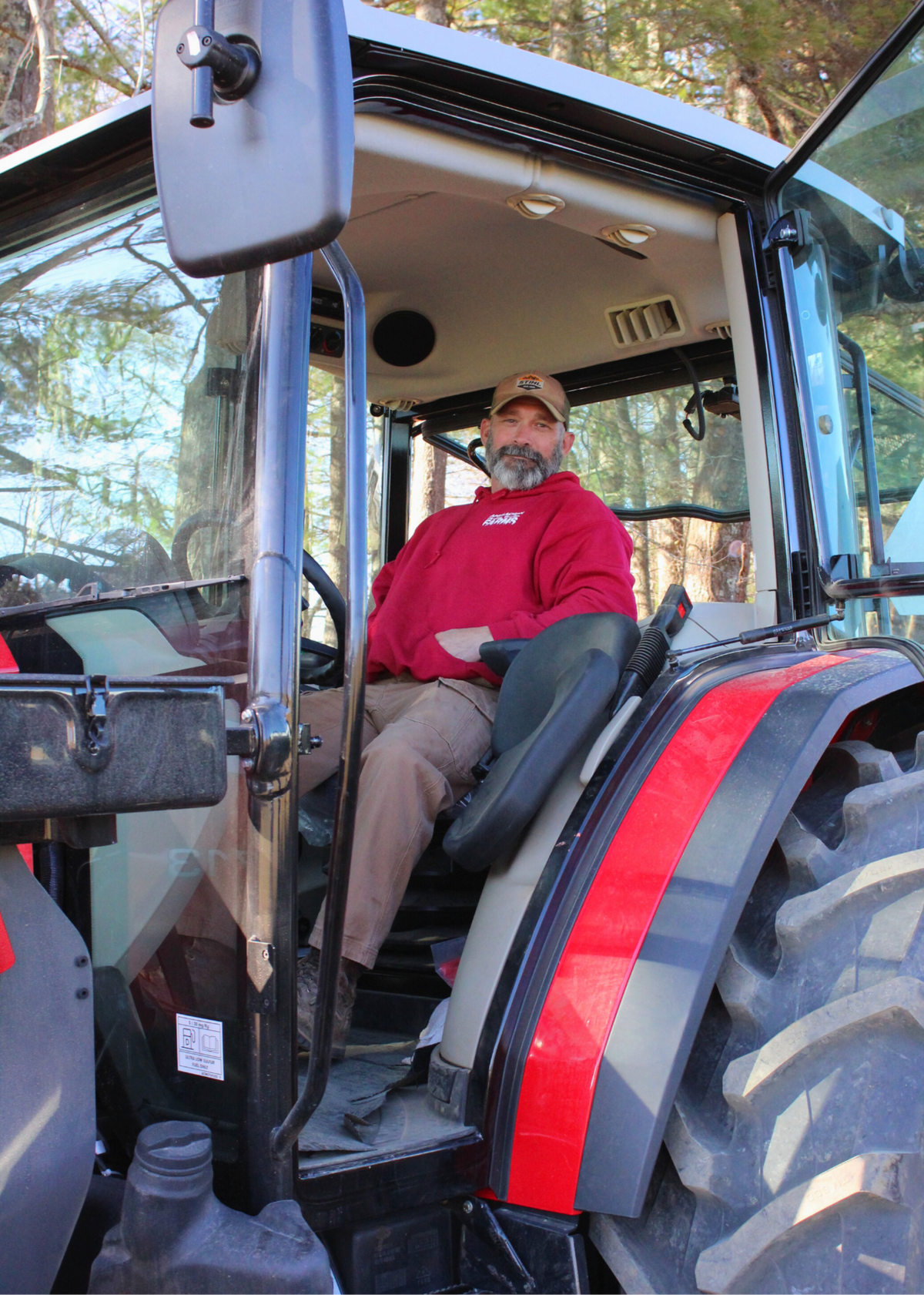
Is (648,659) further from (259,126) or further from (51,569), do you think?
(259,126)

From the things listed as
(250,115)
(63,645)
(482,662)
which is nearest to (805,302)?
(482,662)

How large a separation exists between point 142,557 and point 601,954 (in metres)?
0.83

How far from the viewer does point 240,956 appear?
1340 millimetres

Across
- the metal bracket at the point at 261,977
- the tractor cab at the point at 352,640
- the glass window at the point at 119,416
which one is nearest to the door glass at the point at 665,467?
the tractor cab at the point at 352,640

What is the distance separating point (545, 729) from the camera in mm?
1677

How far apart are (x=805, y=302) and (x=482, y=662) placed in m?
0.94

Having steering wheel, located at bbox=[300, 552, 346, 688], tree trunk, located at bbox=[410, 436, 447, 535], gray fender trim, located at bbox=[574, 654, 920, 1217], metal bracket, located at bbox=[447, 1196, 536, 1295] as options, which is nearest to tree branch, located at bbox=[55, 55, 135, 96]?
tree trunk, located at bbox=[410, 436, 447, 535]

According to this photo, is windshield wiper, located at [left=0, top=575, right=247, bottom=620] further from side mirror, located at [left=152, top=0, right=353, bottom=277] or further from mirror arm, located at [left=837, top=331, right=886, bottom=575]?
mirror arm, located at [left=837, top=331, right=886, bottom=575]

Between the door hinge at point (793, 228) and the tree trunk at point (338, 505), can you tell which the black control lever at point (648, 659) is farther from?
the door hinge at point (793, 228)

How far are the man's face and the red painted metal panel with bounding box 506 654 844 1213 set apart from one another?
55.9 inches

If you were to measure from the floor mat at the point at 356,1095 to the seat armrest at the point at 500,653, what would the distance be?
2.36 feet

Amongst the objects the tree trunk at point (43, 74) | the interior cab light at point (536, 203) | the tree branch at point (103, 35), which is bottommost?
the interior cab light at point (536, 203)

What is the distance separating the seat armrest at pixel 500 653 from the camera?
7.04ft

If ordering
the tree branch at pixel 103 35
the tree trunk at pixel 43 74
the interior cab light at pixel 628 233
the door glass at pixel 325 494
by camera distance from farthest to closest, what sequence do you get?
1. the tree branch at pixel 103 35
2. the tree trunk at pixel 43 74
3. the interior cab light at pixel 628 233
4. the door glass at pixel 325 494
